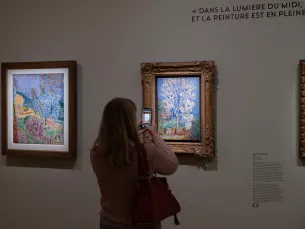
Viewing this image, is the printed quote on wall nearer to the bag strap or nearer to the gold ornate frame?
the gold ornate frame

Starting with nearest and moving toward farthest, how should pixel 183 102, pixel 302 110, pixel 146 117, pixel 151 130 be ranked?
pixel 151 130 → pixel 146 117 → pixel 302 110 → pixel 183 102

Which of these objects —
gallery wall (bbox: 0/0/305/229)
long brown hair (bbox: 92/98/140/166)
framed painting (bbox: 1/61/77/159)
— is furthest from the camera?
framed painting (bbox: 1/61/77/159)

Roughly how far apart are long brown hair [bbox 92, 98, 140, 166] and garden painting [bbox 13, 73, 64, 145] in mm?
1372

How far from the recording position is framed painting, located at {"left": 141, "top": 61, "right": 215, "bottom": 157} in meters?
3.07

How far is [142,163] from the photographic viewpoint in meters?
2.15

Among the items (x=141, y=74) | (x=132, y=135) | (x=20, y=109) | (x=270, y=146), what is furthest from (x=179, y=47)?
(x=20, y=109)

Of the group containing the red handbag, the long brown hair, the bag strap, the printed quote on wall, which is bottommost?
the red handbag

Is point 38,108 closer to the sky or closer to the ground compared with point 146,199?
closer to the sky

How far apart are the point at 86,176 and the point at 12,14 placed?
1627mm

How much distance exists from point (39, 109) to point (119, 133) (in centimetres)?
159

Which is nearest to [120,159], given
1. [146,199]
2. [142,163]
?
[142,163]

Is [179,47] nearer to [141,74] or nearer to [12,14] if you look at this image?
[141,74]

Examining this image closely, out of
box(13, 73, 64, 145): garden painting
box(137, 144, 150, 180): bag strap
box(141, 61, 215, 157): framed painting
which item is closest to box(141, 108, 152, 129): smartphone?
box(137, 144, 150, 180): bag strap

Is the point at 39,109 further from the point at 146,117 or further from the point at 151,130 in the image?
the point at 151,130
